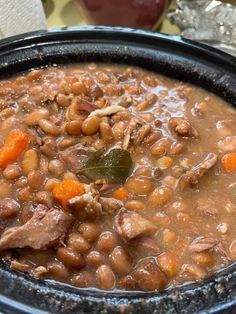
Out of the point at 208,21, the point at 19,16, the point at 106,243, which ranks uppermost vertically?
the point at 19,16

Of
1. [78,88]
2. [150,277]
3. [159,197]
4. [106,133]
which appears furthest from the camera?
[78,88]

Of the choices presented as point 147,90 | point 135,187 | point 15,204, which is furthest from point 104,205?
point 147,90

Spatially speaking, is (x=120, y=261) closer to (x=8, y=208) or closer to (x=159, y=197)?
(x=159, y=197)

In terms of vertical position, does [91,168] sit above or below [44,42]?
below

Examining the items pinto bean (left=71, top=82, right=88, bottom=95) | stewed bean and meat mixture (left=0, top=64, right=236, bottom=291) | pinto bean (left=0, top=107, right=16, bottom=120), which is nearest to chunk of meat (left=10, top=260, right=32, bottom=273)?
stewed bean and meat mixture (left=0, top=64, right=236, bottom=291)

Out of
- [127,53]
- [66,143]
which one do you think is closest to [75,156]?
[66,143]

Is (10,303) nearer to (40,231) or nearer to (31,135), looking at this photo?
(40,231)
